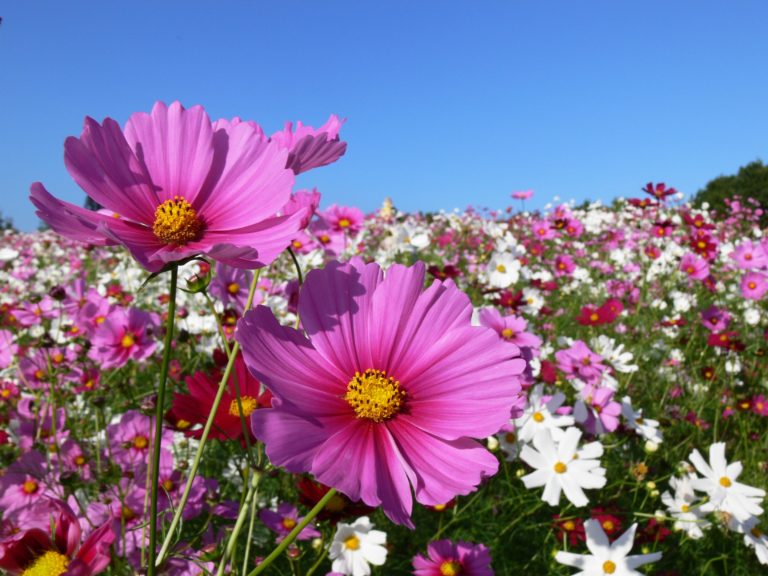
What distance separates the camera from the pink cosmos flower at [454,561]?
3.59ft

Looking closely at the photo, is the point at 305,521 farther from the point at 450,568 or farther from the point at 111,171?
the point at 450,568

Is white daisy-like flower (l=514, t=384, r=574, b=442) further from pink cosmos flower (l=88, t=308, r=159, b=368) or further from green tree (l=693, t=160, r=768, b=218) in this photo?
green tree (l=693, t=160, r=768, b=218)

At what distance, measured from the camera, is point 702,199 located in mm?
12992

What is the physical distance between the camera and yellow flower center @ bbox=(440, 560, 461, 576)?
1.09m

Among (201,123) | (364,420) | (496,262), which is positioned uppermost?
(496,262)

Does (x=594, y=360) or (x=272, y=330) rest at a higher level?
(x=594, y=360)

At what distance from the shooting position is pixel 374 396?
53cm

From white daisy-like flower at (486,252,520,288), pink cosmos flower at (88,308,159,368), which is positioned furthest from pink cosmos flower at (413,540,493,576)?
white daisy-like flower at (486,252,520,288)

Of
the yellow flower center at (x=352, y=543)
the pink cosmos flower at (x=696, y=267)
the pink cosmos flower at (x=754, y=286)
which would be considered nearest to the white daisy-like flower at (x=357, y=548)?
the yellow flower center at (x=352, y=543)

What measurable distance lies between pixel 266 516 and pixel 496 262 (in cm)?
150

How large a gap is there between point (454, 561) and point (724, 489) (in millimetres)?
775

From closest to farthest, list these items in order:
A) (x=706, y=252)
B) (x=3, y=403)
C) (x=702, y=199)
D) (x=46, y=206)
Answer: (x=46, y=206), (x=3, y=403), (x=706, y=252), (x=702, y=199)

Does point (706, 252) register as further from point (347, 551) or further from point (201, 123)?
point (201, 123)

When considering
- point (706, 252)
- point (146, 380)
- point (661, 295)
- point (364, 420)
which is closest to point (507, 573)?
point (364, 420)
